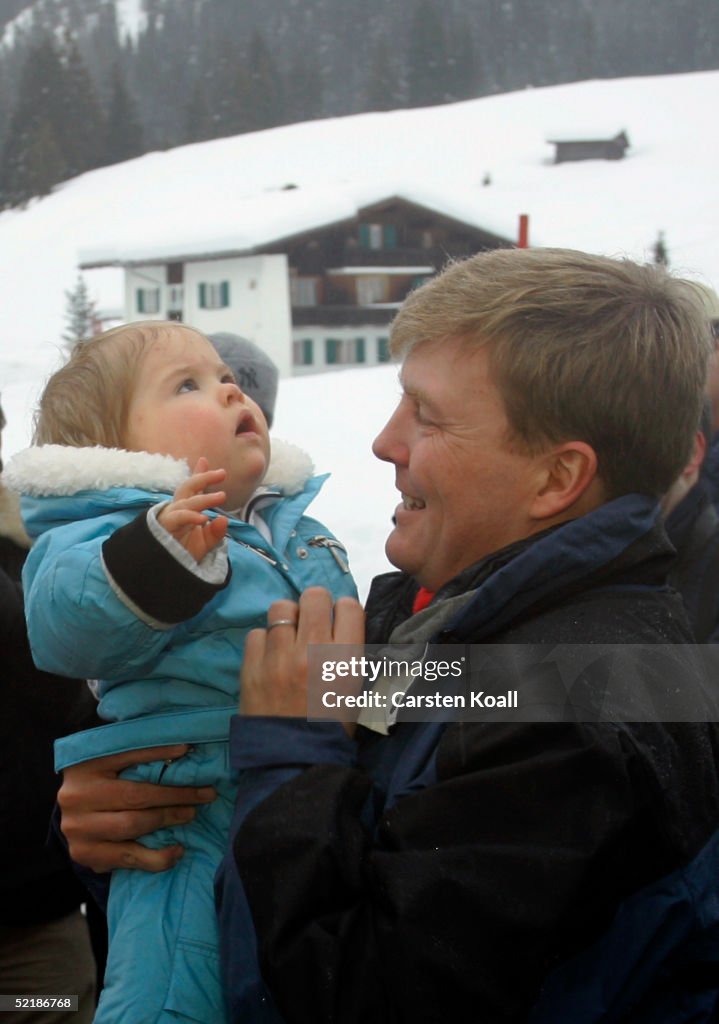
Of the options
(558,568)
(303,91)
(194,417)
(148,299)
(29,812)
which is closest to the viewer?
(558,568)

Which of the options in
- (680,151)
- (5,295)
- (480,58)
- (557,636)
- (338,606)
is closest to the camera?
(557,636)

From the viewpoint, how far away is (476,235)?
520 inches

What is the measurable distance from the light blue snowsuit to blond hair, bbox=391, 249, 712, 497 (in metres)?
0.50

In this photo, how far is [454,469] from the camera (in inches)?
54.7

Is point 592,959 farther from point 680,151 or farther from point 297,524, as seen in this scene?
point 680,151

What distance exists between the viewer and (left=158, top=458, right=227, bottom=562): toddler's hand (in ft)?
4.44

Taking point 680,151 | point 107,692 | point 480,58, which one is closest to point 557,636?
point 107,692

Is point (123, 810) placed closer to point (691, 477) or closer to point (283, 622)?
point (283, 622)

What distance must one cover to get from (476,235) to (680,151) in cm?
3087

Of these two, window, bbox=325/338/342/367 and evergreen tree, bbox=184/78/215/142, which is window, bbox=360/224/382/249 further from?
evergreen tree, bbox=184/78/215/142

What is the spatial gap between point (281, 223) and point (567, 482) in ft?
41.6

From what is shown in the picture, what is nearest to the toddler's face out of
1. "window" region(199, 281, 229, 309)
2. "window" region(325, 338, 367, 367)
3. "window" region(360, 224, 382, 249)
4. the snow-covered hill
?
the snow-covered hill

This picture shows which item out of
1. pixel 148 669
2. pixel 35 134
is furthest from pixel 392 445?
pixel 35 134

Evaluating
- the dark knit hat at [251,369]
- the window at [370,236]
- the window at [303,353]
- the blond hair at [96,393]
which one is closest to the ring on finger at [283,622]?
the blond hair at [96,393]
